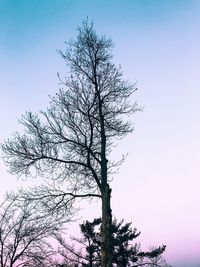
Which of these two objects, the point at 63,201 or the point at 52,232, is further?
the point at 52,232

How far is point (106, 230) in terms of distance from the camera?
11.2m

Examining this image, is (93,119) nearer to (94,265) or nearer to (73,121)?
(73,121)

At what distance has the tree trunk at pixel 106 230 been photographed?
36.1ft

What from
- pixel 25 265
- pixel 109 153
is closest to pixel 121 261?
pixel 25 265

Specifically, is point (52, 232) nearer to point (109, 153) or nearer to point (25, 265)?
point (25, 265)

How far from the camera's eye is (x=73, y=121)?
12.7 metres

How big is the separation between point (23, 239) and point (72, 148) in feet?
26.8

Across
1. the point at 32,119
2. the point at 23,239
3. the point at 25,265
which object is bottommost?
the point at 25,265

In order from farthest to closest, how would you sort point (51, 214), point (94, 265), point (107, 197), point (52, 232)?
point (94, 265)
point (52, 232)
point (51, 214)
point (107, 197)

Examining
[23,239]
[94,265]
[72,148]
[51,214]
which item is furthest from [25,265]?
[94,265]

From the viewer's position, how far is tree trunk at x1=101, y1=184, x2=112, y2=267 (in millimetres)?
10992

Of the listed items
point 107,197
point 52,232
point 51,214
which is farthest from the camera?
point 52,232

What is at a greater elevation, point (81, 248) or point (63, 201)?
point (81, 248)

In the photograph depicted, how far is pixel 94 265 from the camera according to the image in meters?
27.6
